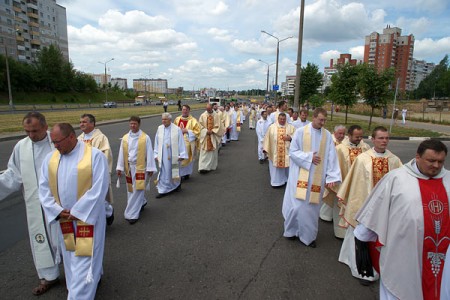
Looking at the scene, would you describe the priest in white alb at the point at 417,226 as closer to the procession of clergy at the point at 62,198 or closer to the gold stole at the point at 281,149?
the procession of clergy at the point at 62,198

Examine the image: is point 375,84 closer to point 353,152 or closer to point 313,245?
point 353,152

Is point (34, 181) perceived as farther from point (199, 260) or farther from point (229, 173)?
point (229, 173)

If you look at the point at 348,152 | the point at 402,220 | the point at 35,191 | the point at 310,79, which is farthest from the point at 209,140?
the point at 310,79

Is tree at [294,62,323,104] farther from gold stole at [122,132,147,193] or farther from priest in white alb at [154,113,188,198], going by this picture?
gold stole at [122,132,147,193]

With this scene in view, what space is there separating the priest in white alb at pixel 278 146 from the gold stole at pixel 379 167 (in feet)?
12.1

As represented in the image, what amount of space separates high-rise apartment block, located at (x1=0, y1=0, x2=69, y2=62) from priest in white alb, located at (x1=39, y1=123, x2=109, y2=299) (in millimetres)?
69766

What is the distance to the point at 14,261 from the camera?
405 centimetres

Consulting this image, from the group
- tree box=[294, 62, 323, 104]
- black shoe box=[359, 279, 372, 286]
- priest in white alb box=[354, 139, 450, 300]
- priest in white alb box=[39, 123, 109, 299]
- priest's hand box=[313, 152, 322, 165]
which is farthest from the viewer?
tree box=[294, 62, 323, 104]

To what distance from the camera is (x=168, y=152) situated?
692 centimetres

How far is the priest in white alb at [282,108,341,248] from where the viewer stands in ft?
15.2

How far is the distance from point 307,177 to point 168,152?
11.2ft

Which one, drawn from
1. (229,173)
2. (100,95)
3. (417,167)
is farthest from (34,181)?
(100,95)

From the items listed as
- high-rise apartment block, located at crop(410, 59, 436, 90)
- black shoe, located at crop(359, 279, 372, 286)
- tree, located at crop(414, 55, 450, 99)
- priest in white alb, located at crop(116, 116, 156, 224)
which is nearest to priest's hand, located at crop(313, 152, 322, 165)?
black shoe, located at crop(359, 279, 372, 286)

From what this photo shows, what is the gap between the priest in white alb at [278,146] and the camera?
301 inches
